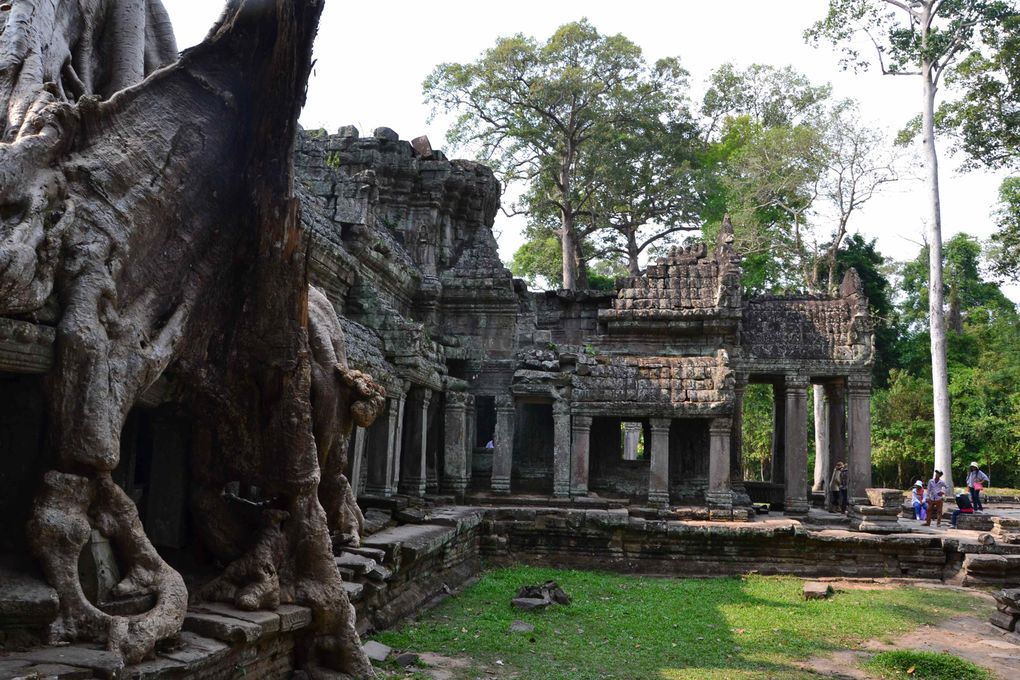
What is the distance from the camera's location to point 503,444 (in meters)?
14.1

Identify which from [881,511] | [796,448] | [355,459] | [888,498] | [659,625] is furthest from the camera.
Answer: [796,448]

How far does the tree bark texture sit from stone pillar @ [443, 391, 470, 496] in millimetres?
7060

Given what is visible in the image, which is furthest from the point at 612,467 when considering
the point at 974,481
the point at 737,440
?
the point at 974,481

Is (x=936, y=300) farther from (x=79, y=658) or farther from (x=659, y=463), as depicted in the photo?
(x=79, y=658)

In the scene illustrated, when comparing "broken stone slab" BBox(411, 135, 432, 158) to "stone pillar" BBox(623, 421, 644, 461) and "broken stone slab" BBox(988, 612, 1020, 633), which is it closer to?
"broken stone slab" BBox(988, 612, 1020, 633)

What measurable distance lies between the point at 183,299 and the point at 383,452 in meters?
6.14

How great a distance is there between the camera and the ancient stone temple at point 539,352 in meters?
12.5

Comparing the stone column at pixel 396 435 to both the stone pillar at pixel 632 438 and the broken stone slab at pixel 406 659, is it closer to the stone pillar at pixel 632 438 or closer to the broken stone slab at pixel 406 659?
the broken stone slab at pixel 406 659

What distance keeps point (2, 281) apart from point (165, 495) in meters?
2.66

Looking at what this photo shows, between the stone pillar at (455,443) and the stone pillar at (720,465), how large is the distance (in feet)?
12.8

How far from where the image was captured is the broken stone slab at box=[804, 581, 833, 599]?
10.8 metres

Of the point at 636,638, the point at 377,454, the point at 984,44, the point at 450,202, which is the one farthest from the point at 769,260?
the point at 636,638

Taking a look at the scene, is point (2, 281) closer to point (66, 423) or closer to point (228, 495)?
point (66, 423)

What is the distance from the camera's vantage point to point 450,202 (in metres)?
16.8
